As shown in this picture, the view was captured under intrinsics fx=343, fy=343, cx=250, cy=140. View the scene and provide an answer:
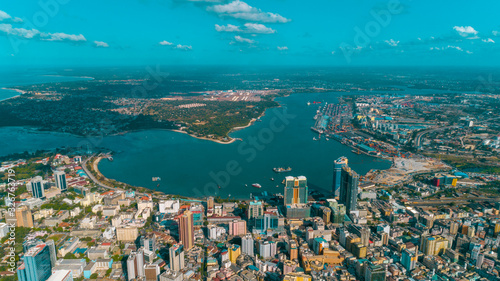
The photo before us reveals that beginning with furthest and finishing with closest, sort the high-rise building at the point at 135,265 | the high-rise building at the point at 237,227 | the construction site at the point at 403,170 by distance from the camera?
the construction site at the point at 403,170 < the high-rise building at the point at 237,227 < the high-rise building at the point at 135,265

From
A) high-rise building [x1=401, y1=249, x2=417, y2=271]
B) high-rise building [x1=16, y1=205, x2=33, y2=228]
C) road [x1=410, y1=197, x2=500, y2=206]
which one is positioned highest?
high-rise building [x1=16, y1=205, x2=33, y2=228]

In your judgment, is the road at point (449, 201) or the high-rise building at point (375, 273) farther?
the road at point (449, 201)

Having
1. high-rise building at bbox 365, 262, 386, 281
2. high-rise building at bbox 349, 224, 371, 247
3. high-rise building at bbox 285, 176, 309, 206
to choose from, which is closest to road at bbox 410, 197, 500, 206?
high-rise building at bbox 349, 224, 371, 247

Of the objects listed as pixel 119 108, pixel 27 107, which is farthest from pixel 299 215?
pixel 27 107

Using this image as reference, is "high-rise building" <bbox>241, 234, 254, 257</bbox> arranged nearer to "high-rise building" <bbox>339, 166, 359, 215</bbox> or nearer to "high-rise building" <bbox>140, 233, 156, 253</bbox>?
"high-rise building" <bbox>140, 233, 156, 253</bbox>

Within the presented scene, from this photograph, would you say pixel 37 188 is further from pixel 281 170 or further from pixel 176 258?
pixel 281 170

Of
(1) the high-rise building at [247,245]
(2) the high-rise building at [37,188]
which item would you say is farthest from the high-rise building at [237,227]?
(2) the high-rise building at [37,188]

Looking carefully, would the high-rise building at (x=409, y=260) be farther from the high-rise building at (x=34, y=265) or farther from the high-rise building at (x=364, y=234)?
the high-rise building at (x=34, y=265)
